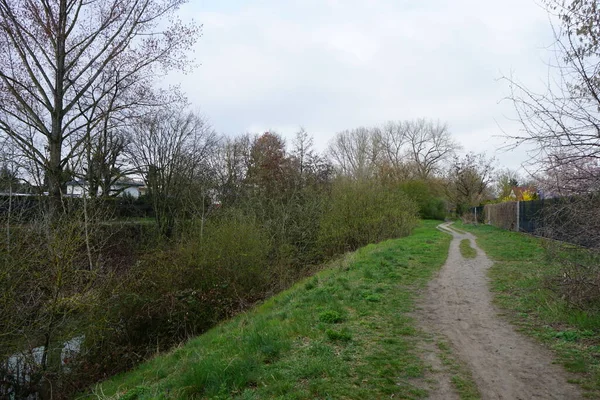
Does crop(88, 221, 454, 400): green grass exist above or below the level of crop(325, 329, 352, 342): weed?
below

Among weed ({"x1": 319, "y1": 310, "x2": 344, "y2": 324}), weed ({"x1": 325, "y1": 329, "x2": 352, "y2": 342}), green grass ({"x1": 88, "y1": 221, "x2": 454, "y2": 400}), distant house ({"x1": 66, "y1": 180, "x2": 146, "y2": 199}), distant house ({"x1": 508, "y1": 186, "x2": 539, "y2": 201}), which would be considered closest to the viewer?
green grass ({"x1": 88, "y1": 221, "x2": 454, "y2": 400})

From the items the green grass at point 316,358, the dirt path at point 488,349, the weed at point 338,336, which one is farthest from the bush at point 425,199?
the weed at point 338,336

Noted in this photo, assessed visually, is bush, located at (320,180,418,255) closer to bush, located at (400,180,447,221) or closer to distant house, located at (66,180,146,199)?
distant house, located at (66,180,146,199)

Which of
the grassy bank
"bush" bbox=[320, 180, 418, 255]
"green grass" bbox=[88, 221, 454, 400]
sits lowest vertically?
"green grass" bbox=[88, 221, 454, 400]

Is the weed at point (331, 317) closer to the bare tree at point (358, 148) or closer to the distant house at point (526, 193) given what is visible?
the distant house at point (526, 193)

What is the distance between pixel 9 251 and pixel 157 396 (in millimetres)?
4878

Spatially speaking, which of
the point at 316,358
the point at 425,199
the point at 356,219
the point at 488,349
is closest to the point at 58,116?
the point at 316,358

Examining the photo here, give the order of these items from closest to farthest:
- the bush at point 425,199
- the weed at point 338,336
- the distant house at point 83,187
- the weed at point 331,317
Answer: the weed at point 338,336 → the weed at point 331,317 → the distant house at point 83,187 → the bush at point 425,199

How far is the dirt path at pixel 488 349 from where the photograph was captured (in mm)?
4461

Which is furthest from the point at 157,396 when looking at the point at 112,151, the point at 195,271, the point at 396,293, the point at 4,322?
the point at 112,151

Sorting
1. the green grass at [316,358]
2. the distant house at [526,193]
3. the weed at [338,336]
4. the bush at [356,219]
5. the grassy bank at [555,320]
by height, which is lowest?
the green grass at [316,358]

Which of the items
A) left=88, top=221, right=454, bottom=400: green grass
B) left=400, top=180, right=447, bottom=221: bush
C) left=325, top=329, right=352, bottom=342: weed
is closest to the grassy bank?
left=88, top=221, right=454, bottom=400: green grass

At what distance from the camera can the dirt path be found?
14.6 ft

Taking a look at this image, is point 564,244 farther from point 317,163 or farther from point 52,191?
point 317,163
